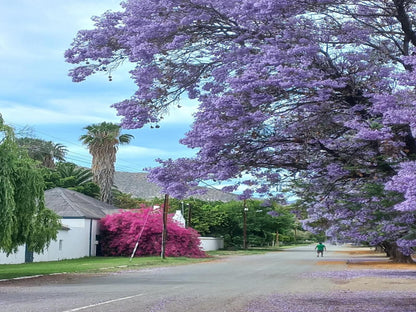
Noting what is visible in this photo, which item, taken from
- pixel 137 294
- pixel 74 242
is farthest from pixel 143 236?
pixel 137 294

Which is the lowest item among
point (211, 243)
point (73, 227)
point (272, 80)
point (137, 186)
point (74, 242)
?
point (74, 242)

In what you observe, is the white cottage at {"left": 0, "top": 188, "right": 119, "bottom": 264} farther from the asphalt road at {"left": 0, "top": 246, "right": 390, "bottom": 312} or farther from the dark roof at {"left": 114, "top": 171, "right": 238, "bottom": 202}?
the dark roof at {"left": 114, "top": 171, "right": 238, "bottom": 202}

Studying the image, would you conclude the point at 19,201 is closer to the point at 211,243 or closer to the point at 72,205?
the point at 72,205

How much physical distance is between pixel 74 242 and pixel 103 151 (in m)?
19.7

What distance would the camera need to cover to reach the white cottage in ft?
122

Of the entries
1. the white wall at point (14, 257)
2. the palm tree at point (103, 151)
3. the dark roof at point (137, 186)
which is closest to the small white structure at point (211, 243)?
the palm tree at point (103, 151)

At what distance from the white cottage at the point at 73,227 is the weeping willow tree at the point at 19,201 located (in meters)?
13.7

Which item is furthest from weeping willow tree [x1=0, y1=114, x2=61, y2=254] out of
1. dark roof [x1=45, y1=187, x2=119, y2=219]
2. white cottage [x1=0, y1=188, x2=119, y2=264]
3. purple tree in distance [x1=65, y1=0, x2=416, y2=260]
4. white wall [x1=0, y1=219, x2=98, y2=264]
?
dark roof [x1=45, y1=187, x2=119, y2=219]

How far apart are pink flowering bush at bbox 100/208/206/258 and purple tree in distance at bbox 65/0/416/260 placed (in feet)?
96.7

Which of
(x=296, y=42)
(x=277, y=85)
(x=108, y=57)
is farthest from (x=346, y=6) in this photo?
(x=108, y=57)

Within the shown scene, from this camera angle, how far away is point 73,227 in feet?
130

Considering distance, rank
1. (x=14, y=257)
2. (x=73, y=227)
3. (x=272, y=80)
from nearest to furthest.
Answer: (x=272, y=80)
(x=14, y=257)
(x=73, y=227)

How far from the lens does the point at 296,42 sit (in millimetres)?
10469

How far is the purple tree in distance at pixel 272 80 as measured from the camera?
996 cm
